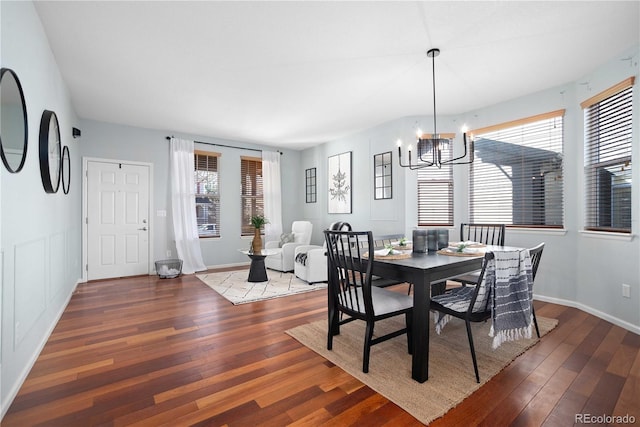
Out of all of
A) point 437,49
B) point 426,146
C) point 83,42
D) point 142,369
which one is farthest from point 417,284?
point 83,42

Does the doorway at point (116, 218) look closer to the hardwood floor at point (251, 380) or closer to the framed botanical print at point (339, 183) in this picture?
the hardwood floor at point (251, 380)

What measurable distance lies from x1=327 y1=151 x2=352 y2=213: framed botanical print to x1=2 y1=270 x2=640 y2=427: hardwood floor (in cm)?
318

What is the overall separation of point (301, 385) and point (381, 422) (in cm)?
56

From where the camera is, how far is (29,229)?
86.4 inches

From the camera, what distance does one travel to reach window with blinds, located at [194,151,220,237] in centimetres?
600

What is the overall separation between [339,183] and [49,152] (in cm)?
445

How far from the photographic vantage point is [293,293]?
13.5 feet

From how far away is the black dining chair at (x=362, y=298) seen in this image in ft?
6.88

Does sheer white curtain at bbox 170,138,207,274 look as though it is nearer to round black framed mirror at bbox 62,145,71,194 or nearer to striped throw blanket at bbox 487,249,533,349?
round black framed mirror at bbox 62,145,71,194

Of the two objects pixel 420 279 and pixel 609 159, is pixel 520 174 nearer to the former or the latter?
pixel 609 159

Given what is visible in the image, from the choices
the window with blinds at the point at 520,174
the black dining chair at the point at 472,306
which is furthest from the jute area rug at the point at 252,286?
the window with blinds at the point at 520,174

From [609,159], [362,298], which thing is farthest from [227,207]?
[609,159]

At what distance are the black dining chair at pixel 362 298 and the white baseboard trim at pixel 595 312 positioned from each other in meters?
2.25
